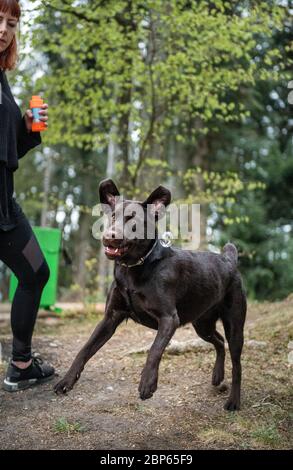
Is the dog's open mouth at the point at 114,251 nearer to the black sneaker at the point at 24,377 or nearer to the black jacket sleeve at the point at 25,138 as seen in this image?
the black jacket sleeve at the point at 25,138

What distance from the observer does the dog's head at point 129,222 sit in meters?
3.39

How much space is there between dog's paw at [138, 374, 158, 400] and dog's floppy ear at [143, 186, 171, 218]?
1.11 metres

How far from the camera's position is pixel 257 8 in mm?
8266

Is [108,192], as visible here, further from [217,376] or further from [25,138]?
[217,376]

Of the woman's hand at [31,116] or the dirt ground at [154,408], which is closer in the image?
the dirt ground at [154,408]

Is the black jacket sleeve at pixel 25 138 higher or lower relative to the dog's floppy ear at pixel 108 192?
higher

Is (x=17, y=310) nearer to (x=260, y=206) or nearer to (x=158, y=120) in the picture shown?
(x=158, y=120)

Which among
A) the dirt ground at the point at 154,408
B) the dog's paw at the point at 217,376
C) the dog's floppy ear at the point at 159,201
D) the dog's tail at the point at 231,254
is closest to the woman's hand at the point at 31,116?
the dog's floppy ear at the point at 159,201

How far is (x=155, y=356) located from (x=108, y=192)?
45.7 inches

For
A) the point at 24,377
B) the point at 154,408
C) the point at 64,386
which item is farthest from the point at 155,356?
the point at 24,377

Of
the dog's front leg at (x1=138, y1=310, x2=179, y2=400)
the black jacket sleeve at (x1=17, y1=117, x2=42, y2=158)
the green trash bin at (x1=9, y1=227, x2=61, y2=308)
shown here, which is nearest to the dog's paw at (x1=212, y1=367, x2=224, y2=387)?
the dog's front leg at (x1=138, y1=310, x2=179, y2=400)

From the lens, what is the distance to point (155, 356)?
136 inches

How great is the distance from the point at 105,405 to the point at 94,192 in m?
17.4
